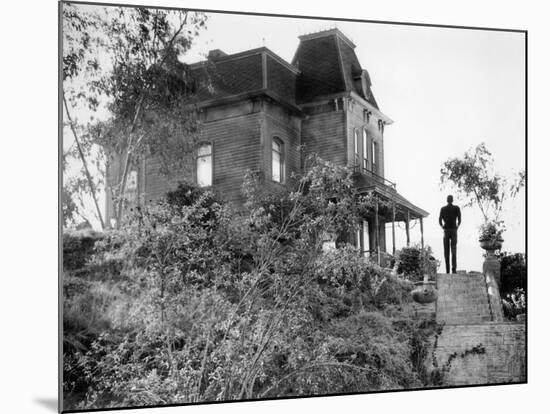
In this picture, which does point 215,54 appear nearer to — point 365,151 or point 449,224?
point 365,151

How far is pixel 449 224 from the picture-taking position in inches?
309

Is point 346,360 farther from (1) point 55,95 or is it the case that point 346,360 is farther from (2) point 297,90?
(1) point 55,95

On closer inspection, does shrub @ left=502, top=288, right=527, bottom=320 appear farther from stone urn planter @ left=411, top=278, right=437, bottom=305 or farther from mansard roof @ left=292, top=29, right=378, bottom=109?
mansard roof @ left=292, top=29, right=378, bottom=109

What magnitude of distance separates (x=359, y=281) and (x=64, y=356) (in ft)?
7.44

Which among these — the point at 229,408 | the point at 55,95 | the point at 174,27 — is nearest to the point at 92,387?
the point at 229,408

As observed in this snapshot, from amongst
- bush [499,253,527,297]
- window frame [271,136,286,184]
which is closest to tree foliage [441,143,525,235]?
bush [499,253,527,297]

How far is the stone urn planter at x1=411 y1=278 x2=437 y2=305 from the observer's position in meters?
7.69

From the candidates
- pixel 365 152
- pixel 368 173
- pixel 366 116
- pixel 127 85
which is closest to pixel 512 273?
pixel 368 173

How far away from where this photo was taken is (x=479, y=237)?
7.93 metres

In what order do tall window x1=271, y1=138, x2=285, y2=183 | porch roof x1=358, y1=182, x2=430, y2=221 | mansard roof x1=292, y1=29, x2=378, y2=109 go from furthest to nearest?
porch roof x1=358, y1=182, x2=430, y2=221 < mansard roof x1=292, y1=29, x2=378, y2=109 < tall window x1=271, y1=138, x2=285, y2=183

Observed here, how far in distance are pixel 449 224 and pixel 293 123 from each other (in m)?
1.50

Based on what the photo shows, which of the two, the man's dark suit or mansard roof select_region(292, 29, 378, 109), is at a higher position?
mansard roof select_region(292, 29, 378, 109)

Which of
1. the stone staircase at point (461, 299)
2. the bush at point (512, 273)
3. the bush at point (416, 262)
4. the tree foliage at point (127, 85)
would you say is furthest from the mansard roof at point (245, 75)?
the bush at point (512, 273)
